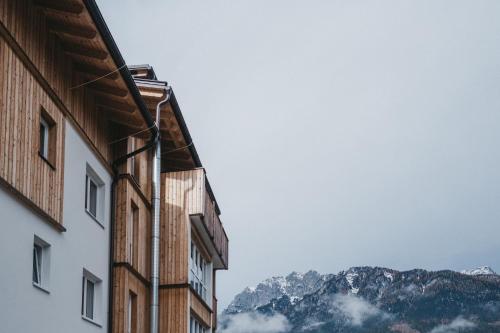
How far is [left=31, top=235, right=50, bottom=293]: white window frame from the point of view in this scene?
50.4 ft

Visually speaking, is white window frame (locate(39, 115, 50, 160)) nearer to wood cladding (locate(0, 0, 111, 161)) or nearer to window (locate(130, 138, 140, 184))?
wood cladding (locate(0, 0, 111, 161))

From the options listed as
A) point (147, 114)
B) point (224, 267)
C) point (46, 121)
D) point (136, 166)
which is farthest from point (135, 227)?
point (224, 267)

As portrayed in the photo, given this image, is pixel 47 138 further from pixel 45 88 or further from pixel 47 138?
pixel 45 88

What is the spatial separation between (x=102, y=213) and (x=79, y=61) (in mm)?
3821

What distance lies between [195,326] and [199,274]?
220 cm

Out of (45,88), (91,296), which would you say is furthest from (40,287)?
(91,296)

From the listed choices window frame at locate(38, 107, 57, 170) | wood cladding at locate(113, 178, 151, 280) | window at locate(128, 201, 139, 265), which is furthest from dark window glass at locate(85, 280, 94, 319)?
window frame at locate(38, 107, 57, 170)

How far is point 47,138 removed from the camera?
16359 mm

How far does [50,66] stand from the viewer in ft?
53.7

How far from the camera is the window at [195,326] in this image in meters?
24.9

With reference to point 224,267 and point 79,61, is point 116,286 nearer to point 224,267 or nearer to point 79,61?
point 79,61

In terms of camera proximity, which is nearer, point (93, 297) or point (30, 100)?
point (30, 100)

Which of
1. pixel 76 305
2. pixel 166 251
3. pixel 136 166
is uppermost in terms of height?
pixel 136 166

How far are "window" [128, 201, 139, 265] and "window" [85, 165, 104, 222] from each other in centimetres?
155
